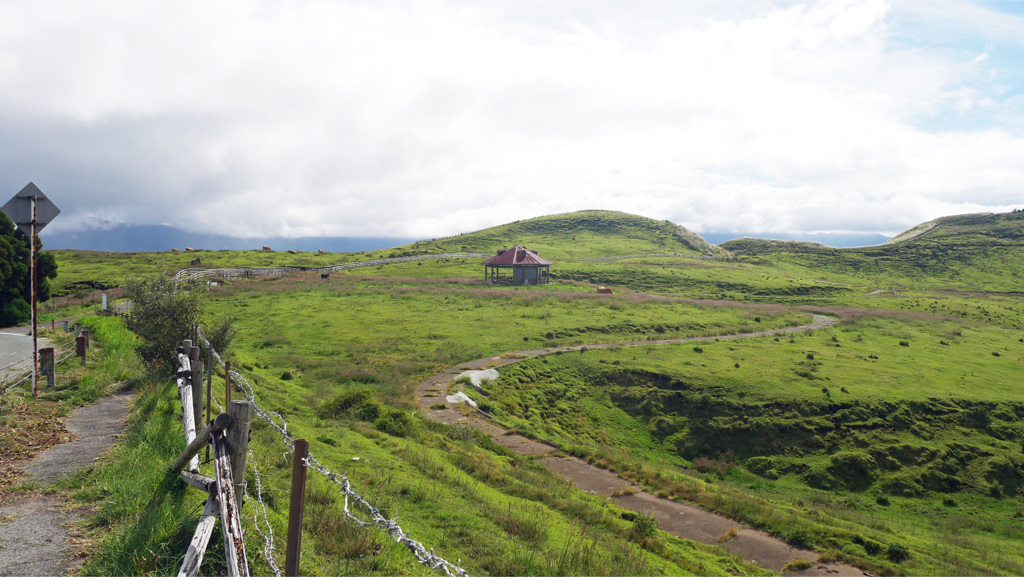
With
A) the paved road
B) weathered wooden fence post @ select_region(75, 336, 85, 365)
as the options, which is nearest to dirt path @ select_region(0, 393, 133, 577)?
weathered wooden fence post @ select_region(75, 336, 85, 365)

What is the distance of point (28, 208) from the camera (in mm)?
15039

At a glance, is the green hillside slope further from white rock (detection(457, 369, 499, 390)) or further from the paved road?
white rock (detection(457, 369, 499, 390))

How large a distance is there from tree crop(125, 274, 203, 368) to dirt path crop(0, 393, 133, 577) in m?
4.85

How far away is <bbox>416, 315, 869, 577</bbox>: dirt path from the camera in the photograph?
43.4 feet

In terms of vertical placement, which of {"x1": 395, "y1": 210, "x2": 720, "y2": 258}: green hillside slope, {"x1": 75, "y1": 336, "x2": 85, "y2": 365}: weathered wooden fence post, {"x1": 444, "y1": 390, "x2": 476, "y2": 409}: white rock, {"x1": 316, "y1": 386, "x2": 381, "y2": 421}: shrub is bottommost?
{"x1": 444, "y1": 390, "x2": 476, "y2": 409}: white rock

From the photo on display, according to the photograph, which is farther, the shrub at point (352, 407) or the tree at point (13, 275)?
the tree at point (13, 275)

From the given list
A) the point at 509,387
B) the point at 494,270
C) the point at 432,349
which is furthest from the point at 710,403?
the point at 494,270

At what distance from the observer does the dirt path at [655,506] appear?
13.2m

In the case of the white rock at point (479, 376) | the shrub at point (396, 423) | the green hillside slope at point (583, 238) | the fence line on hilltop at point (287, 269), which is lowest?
the white rock at point (479, 376)

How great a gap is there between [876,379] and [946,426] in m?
5.43

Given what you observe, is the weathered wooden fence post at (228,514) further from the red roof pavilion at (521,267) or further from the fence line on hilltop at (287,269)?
the red roof pavilion at (521,267)

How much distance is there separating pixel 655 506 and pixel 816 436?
13.8 meters

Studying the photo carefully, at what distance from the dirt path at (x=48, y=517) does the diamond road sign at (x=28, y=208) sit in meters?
7.16

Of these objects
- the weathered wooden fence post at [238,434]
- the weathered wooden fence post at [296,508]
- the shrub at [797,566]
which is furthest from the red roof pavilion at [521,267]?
the weathered wooden fence post at [296,508]
